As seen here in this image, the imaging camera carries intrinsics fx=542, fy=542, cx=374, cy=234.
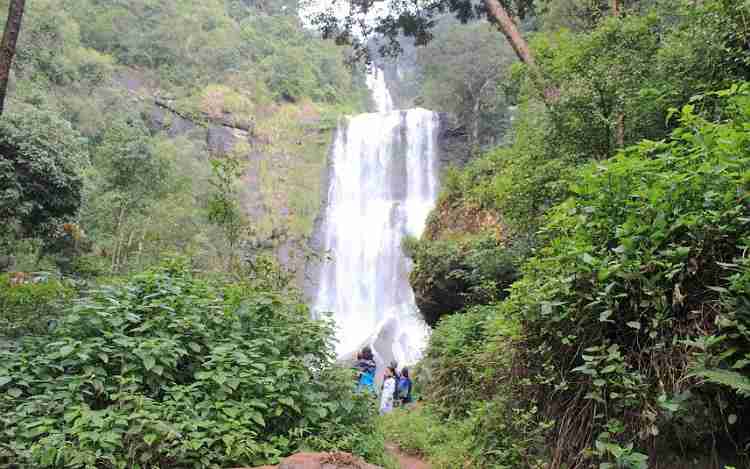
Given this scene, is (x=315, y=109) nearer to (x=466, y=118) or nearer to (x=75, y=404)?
(x=466, y=118)

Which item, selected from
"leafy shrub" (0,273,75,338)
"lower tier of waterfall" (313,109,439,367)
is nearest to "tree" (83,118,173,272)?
"lower tier of waterfall" (313,109,439,367)

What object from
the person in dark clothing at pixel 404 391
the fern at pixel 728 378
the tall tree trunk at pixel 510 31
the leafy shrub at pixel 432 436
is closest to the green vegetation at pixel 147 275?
the leafy shrub at pixel 432 436

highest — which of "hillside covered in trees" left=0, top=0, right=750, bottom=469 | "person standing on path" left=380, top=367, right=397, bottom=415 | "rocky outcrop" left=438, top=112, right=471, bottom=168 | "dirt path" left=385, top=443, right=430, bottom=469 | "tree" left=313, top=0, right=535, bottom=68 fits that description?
"tree" left=313, top=0, right=535, bottom=68

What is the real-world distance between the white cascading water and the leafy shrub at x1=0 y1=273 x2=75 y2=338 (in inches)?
680

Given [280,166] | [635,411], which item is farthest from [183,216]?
[635,411]

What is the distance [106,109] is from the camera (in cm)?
3186

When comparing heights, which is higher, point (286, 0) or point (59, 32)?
point (286, 0)

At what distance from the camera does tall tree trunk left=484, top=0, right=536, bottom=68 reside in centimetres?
817

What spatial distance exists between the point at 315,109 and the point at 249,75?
589cm

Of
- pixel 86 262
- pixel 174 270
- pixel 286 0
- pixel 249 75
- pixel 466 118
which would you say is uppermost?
pixel 286 0

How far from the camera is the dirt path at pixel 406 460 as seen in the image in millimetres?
5844

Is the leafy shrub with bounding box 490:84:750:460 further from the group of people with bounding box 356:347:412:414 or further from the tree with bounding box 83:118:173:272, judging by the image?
the tree with bounding box 83:118:173:272

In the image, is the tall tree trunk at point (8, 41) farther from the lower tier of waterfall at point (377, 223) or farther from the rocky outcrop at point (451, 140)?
the rocky outcrop at point (451, 140)

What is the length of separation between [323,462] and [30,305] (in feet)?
11.4
